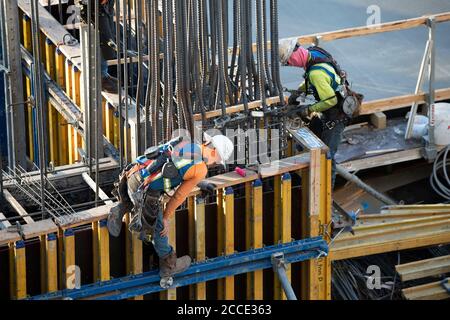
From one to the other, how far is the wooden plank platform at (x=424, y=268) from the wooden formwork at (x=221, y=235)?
3.62ft

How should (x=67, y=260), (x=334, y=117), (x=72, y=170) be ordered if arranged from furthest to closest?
1. (x=334, y=117)
2. (x=72, y=170)
3. (x=67, y=260)

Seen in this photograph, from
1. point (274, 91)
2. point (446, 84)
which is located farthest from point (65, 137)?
point (446, 84)

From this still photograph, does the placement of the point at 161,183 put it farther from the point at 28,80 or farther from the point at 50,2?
the point at 50,2

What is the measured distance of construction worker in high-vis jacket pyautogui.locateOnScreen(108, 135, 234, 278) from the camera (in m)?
12.2

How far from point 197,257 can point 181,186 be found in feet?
4.45

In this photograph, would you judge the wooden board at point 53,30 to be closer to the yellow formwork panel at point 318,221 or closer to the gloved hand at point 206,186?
the gloved hand at point 206,186

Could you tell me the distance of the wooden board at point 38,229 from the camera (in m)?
12.6

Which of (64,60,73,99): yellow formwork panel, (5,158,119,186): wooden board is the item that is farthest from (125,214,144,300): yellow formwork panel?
(64,60,73,99): yellow formwork panel

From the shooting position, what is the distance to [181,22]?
13.3 meters

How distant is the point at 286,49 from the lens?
1458 centimetres

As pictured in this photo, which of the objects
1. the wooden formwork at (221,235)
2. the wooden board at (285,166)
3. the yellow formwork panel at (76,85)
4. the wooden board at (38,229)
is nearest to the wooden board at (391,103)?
the wooden formwork at (221,235)

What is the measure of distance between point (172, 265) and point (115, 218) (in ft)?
2.69

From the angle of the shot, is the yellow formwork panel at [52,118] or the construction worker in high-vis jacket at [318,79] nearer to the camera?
the construction worker in high-vis jacket at [318,79]

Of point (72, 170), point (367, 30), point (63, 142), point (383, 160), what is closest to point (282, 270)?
point (72, 170)
